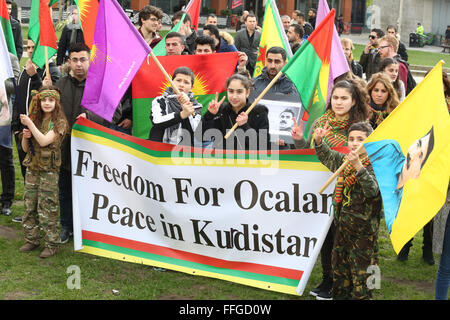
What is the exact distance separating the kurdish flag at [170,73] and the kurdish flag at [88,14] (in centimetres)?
78

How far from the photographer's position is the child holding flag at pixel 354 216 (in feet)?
16.6

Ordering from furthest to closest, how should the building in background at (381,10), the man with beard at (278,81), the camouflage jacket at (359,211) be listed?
the building in background at (381,10), the man with beard at (278,81), the camouflage jacket at (359,211)

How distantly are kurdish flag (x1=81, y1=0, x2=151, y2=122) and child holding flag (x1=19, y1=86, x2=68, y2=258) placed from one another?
1.23 ft

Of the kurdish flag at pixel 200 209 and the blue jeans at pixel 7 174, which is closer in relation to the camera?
the kurdish flag at pixel 200 209

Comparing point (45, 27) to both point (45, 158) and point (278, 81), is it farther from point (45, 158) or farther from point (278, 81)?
point (278, 81)

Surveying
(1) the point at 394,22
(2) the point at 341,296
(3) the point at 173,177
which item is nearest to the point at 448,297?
(2) the point at 341,296

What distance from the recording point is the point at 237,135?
616 cm

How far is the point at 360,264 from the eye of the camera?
16.9 feet

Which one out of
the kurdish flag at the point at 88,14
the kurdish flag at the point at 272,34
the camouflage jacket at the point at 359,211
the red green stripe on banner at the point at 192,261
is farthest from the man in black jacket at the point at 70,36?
the camouflage jacket at the point at 359,211

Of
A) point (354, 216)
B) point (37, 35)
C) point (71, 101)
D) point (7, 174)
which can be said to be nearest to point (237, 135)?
point (354, 216)

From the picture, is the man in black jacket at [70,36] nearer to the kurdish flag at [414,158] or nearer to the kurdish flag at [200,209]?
the kurdish flag at [200,209]

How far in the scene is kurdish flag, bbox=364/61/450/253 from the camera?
170 inches

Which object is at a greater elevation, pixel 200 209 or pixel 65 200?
pixel 200 209

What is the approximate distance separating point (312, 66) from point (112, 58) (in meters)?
1.90
